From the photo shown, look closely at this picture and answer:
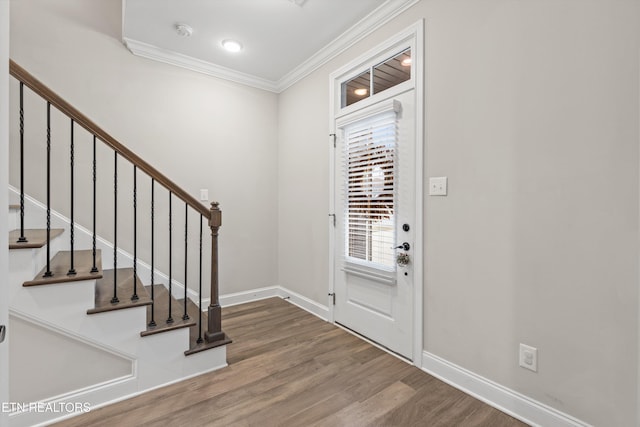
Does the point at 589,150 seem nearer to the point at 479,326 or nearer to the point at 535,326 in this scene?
the point at 535,326

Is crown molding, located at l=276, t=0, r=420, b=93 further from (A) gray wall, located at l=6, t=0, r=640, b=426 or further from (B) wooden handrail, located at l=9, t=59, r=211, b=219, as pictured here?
(B) wooden handrail, located at l=9, t=59, r=211, b=219

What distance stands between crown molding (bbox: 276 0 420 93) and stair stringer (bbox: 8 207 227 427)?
8.63ft

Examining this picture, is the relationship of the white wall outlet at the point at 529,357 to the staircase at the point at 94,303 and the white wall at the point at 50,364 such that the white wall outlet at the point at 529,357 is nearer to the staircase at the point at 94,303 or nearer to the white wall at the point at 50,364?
the staircase at the point at 94,303

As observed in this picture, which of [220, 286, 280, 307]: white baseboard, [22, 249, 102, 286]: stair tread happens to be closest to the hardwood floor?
[22, 249, 102, 286]: stair tread

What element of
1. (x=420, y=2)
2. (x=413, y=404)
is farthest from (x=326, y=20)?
(x=413, y=404)

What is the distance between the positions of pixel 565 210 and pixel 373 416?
146cm

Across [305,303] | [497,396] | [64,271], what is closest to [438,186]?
[497,396]

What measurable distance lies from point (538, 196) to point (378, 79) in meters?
1.50

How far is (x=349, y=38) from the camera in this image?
2.63 meters

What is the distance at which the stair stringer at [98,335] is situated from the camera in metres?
1.53

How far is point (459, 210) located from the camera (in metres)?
1.89

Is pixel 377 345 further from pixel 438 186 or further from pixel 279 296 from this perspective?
pixel 279 296

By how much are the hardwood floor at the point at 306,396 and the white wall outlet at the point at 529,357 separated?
30 centimetres

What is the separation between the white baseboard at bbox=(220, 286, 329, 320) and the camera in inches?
121
